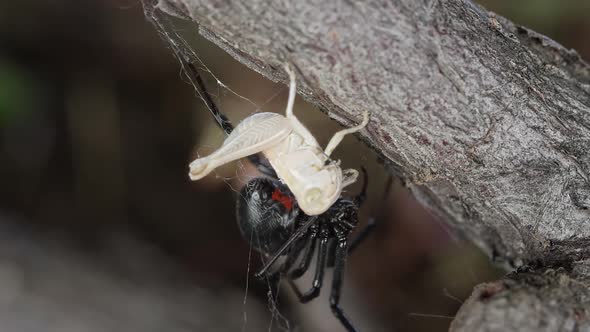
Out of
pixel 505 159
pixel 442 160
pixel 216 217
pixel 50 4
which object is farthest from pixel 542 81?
pixel 50 4

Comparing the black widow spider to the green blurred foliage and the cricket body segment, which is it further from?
the green blurred foliage

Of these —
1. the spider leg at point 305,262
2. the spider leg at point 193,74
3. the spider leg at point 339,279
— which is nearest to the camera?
the spider leg at point 193,74

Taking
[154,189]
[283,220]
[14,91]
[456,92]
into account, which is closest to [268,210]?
[283,220]

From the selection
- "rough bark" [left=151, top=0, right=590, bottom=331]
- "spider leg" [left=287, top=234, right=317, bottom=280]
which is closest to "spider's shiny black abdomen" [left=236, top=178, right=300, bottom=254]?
"spider leg" [left=287, top=234, right=317, bottom=280]

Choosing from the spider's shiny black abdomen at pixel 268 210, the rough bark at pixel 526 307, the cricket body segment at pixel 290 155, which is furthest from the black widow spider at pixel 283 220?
the rough bark at pixel 526 307

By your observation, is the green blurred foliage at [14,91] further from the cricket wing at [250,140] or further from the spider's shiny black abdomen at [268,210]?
the cricket wing at [250,140]

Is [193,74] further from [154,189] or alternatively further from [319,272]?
[154,189]
